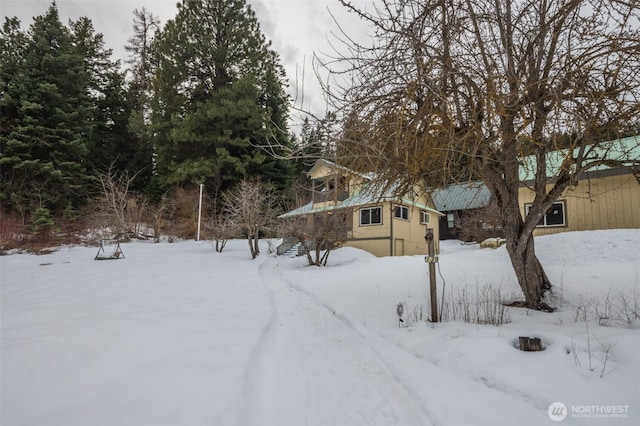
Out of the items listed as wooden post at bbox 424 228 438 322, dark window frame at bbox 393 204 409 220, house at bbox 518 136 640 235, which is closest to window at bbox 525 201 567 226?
house at bbox 518 136 640 235

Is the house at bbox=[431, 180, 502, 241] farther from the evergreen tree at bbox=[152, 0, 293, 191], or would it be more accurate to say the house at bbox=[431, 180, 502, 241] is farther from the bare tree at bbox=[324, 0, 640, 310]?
the bare tree at bbox=[324, 0, 640, 310]

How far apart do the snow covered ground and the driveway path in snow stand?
0.06 ft

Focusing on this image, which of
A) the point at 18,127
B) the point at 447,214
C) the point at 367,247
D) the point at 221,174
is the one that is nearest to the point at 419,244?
the point at 367,247

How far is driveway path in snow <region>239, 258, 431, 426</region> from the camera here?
9.07 feet

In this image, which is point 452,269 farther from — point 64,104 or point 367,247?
point 64,104

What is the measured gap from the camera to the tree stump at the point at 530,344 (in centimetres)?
372

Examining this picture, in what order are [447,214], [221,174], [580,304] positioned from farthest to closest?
1. [447,214]
2. [221,174]
3. [580,304]

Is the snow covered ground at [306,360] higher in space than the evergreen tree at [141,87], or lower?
lower

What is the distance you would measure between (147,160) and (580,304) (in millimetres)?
32646

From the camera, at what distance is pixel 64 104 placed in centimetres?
2395

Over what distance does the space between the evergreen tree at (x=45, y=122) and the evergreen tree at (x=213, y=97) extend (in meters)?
5.59

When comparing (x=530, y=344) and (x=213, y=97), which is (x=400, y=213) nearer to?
(x=530, y=344)

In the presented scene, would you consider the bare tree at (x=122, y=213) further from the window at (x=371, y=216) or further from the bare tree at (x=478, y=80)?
the bare tree at (x=478, y=80)

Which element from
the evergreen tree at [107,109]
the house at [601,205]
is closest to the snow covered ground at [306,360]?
the house at [601,205]
